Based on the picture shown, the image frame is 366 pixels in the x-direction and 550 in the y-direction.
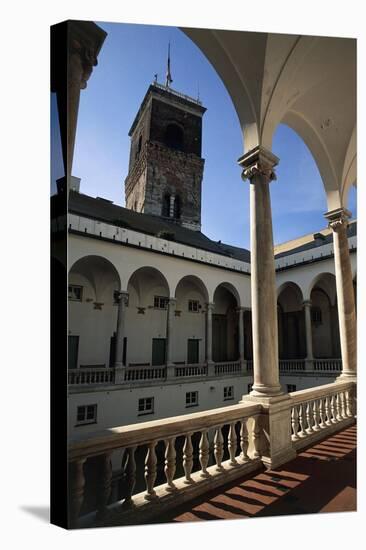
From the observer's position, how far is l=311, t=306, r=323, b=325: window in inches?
752

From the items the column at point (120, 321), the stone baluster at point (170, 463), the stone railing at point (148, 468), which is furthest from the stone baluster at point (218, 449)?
the column at point (120, 321)

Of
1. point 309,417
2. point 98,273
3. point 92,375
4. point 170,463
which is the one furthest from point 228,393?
point 170,463

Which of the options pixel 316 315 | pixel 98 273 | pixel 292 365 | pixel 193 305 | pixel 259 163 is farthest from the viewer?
pixel 316 315

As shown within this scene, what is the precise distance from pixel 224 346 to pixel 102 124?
17.5m

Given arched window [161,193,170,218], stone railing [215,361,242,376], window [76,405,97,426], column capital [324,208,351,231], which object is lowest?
window [76,405,97,426]

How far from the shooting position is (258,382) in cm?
403

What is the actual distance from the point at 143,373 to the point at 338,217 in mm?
9511

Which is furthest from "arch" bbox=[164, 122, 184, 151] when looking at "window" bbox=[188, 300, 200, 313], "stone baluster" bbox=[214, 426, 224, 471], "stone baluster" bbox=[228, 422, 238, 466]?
"stone baluster" bbox=[214, 426, 224, 471]

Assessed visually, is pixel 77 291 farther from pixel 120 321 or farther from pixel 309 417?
pixel 309 417

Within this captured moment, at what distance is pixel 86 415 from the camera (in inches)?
420

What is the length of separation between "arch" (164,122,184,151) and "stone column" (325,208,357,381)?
2189cm

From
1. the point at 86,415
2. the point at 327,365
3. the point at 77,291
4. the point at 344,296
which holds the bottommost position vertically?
the point at 86,415

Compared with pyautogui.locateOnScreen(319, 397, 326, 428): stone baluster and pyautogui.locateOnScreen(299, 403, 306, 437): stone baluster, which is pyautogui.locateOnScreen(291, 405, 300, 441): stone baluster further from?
pyautogui.locateOnScreen(319, 397, 326, 428): stone baluster
